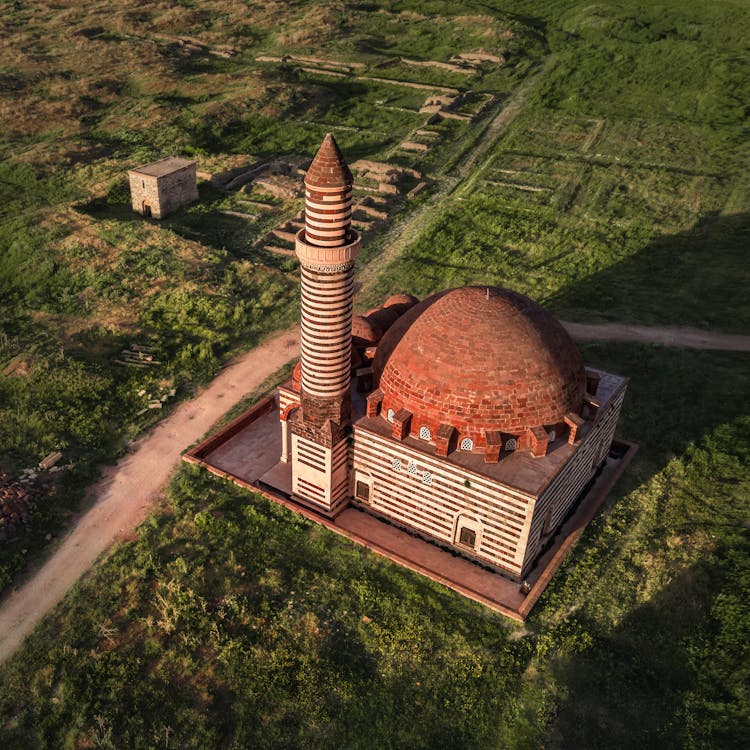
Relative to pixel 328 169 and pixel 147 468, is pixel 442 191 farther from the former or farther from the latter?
pixel 328 169

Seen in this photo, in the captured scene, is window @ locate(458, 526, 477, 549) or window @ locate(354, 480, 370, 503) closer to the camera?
window @ locate(458, 526, 477, 549)

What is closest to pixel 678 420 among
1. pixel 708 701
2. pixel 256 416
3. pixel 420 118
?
pixel 708 701

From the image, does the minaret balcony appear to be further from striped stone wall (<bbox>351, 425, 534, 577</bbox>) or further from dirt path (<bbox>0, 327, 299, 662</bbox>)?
dirt path (<bbox>0, 327, 299, 662</bbox>)

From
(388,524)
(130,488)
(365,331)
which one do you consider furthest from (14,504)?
(365,331)

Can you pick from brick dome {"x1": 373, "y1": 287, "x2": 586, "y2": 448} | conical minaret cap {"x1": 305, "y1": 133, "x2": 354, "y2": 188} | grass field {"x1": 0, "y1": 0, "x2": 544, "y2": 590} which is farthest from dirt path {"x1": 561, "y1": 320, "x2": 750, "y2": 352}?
conical minaret cap {"x1": 305, "y1": 133, "x2": 354, "y2": 188}

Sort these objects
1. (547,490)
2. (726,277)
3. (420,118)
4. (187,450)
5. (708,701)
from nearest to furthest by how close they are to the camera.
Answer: (708,701) < (547,490) < (187,450) < (726,277) < (420,118)

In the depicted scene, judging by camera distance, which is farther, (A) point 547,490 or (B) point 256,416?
(B) point 256,416

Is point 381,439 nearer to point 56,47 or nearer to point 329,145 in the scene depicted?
point 329,145
